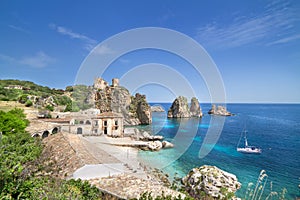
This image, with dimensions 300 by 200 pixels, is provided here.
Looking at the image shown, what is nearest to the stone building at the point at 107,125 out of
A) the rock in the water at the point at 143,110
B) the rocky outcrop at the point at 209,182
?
the rocky outcrop at the point at 209,182

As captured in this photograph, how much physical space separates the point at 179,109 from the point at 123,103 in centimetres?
2466

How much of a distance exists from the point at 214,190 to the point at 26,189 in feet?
33.1

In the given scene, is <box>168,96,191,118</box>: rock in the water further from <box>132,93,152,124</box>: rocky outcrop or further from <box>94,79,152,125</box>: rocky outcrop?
<box>94,79,152,125</box>: rocky outcrop

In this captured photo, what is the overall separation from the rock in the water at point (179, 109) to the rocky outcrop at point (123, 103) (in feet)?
61.2

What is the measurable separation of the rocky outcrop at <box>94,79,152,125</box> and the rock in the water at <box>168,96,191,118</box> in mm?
18641

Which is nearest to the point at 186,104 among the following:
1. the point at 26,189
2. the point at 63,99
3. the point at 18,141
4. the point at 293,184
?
the point at 63,99

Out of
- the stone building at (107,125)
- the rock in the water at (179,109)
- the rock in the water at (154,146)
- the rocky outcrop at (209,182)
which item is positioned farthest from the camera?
the rock in the water at (179,109)

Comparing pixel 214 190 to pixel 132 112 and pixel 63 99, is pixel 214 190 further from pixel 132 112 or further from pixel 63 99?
pixel 63 99

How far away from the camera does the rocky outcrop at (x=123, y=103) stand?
137ft

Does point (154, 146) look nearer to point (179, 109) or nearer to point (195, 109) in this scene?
point (179, 109)

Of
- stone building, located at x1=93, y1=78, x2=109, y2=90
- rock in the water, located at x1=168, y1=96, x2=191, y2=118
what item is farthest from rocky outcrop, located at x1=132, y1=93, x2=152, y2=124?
rock in the water, located at x1=168, y1=96, x2=191, y2=118

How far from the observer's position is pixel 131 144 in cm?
2197

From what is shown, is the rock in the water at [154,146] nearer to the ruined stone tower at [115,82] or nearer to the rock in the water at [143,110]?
the rock in the water at [143,110]

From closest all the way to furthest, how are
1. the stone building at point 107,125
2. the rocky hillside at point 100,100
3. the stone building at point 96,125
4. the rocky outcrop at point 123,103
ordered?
the stone building at point 96,125 → the stone building at point 107,125 → the rocky hillside at point 100,100 → the rocky outcrop at point 123,103
